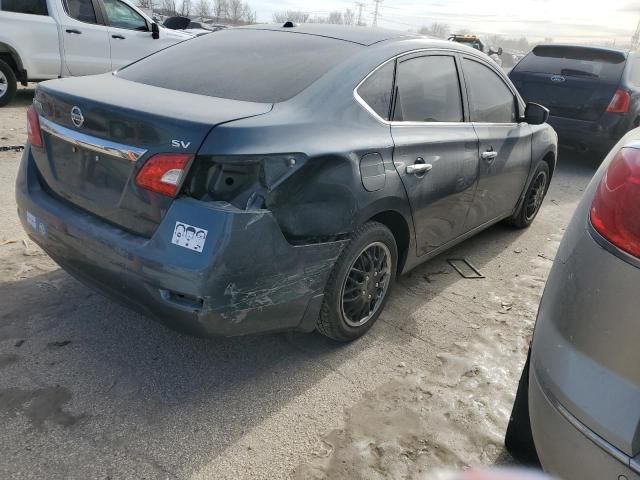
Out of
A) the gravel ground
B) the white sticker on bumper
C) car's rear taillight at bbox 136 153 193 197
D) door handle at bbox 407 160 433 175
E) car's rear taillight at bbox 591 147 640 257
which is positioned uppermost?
car's rear taillight at bbox 591 147 640 257

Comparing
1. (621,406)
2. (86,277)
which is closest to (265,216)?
(86,277)

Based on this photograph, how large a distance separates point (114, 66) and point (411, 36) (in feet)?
23.4

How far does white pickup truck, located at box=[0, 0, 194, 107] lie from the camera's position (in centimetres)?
779

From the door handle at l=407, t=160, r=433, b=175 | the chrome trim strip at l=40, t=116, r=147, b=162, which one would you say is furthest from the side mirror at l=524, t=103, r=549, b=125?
the chrome trim strip at l=40, t=116, r=147, b=162

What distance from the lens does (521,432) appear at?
2.15 meters

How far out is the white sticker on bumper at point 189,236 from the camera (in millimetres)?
2027

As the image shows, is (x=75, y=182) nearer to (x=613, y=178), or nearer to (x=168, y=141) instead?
(x=168, y=141)

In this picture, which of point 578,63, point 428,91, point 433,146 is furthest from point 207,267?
point 578,63

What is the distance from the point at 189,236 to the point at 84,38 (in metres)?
7.77

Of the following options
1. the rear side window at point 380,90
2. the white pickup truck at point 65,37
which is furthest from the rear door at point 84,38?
the rear side window at point 380,90

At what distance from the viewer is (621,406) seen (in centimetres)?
138

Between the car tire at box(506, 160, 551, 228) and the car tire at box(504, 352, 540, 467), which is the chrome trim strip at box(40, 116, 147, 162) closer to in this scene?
the car tire at box(504, 352, 540, 467)

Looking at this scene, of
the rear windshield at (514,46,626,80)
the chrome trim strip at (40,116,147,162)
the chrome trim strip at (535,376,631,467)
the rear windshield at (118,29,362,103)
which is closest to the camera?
the chrome trim strip at (535,376,631,467)

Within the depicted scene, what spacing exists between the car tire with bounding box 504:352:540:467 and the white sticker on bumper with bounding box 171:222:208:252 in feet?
4.43
